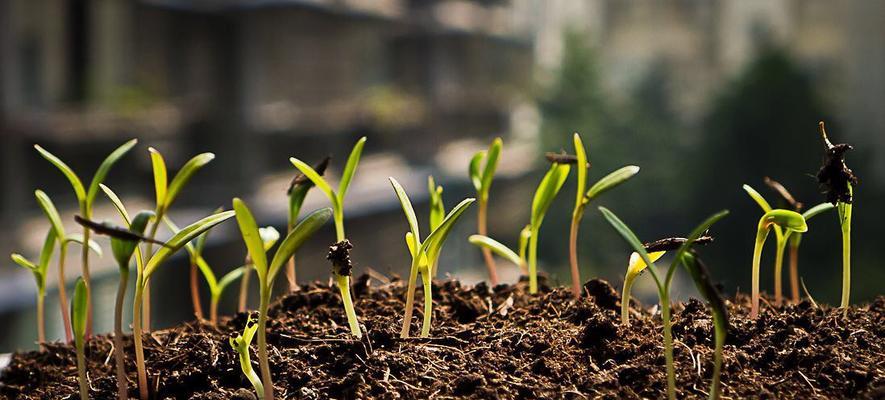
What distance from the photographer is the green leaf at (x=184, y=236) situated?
50 cm

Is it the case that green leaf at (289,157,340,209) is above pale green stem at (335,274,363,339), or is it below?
above

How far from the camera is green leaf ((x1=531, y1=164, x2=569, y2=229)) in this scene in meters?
0.66

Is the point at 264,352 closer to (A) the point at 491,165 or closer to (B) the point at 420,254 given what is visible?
(B) the point at 420,254

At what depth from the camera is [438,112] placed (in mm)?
11773

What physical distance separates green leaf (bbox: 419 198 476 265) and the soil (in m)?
0.06

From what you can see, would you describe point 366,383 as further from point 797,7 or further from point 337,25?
point 797,7

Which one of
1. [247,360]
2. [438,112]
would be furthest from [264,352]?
[438,112]

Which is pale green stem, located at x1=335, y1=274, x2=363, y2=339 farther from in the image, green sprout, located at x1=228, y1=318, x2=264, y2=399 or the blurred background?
the blurred background

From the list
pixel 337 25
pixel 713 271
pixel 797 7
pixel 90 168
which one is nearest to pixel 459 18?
pixel 337 25

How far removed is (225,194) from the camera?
7148mm

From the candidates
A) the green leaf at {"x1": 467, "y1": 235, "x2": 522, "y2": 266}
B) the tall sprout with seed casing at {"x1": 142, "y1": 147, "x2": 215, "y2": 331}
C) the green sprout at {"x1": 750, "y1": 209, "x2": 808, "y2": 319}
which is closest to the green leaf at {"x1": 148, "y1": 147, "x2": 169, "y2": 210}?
the tall sprout with seed casing at {"x1": 142, "y1": 147, "x2": 215, "y2": 331}

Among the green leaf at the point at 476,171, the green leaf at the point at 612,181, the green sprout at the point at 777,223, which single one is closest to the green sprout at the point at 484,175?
the green leaf at the point at 476,171

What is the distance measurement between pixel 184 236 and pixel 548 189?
0.28 m

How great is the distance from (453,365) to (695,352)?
0.15m
